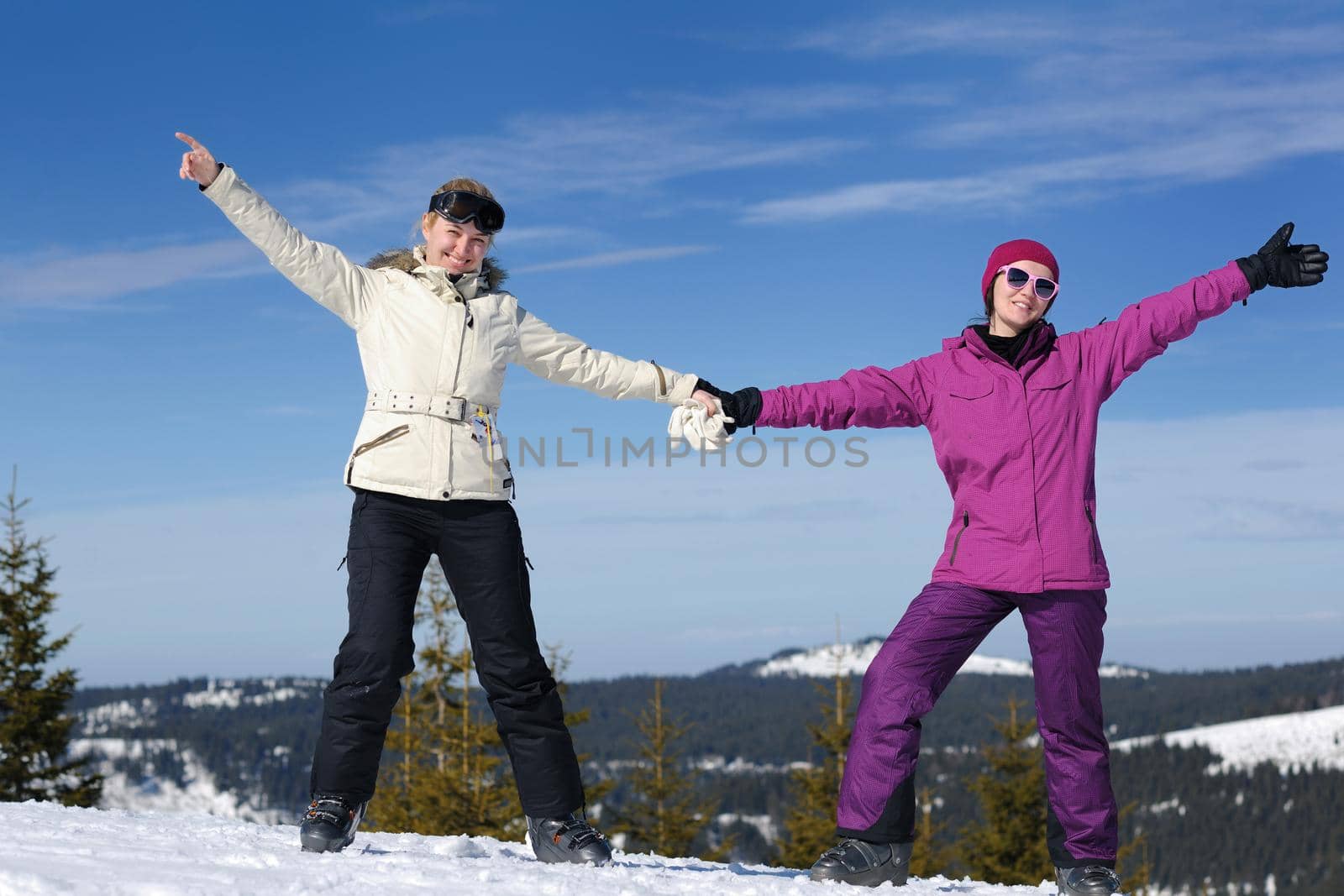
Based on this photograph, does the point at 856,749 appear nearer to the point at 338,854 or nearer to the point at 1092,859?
the point at 1092,859

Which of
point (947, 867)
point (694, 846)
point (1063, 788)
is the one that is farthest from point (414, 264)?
point (947, 867)

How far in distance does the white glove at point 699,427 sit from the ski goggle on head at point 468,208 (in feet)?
4.19

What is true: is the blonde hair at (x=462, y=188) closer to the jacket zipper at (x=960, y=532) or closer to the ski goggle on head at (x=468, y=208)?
Answer: the ski goggle on head at (x=468, y=208)

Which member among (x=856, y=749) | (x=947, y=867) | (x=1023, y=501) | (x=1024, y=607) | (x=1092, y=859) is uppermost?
(x=1023, y=501)

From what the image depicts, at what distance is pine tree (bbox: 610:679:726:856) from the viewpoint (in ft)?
93.9

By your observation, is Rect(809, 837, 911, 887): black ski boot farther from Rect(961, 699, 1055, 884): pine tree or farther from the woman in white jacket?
Rect(961, 699, 1055, 884): pine tree

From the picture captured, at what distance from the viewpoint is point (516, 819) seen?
23.2 m

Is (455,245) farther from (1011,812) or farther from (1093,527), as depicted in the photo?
(1011,812)

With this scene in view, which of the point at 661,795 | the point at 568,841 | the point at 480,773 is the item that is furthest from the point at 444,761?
the point at 568,841

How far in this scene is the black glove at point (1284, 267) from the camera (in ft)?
18.2

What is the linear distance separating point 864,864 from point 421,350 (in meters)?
2.96

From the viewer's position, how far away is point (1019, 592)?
5.00 metres

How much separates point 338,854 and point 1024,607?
3077mm

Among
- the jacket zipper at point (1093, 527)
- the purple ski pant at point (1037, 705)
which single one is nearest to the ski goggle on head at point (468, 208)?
the purple ski pant at point (1037, 705)
